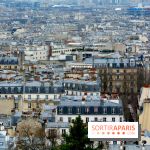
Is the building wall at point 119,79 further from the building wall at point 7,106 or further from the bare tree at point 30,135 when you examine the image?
the bare tree at point 30,135

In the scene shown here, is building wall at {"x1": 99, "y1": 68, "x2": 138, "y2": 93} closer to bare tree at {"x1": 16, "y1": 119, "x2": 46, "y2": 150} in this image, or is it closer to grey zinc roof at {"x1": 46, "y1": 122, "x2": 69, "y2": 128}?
grey zinc roof at {"x1": 46, "y1": 122, "x2": 69, "y2": 128}

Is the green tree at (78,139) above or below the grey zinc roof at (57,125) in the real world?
above

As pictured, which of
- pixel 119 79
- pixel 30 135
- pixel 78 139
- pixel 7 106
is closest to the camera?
pixel 78 139

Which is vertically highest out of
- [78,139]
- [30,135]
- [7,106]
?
[78,139]

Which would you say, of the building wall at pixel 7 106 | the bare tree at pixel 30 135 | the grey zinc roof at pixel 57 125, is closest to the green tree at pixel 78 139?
the bare tree at pixel 30 135

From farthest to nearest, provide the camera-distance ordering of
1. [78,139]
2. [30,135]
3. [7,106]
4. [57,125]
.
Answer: [7,106]
[57,125]
[30,135]
[78,139]

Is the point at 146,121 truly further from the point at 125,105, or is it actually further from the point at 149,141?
the point at 125,105

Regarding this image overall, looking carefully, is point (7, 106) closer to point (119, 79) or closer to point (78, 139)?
point (78, 139)

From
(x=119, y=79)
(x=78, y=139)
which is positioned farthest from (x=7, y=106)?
(x=119, y=79)

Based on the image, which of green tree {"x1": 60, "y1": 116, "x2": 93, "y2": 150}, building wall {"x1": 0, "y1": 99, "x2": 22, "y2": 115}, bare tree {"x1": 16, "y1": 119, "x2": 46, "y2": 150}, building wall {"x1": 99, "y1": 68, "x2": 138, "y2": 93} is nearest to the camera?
green tree {"x1": 60, "y1": 116, "x2": 93, "y2": 150}

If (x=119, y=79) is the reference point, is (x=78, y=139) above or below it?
above

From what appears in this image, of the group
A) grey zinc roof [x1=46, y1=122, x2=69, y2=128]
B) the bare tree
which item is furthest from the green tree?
grey zinc roof [x1=46, y1=122, x2=69, y2=128]

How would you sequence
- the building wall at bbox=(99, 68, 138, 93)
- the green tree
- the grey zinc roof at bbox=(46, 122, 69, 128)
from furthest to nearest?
the building wall at bbox=(99, 68, 138, 93), the grey zinc roof at bbox=(46, 122, 69, 128), the green tree
